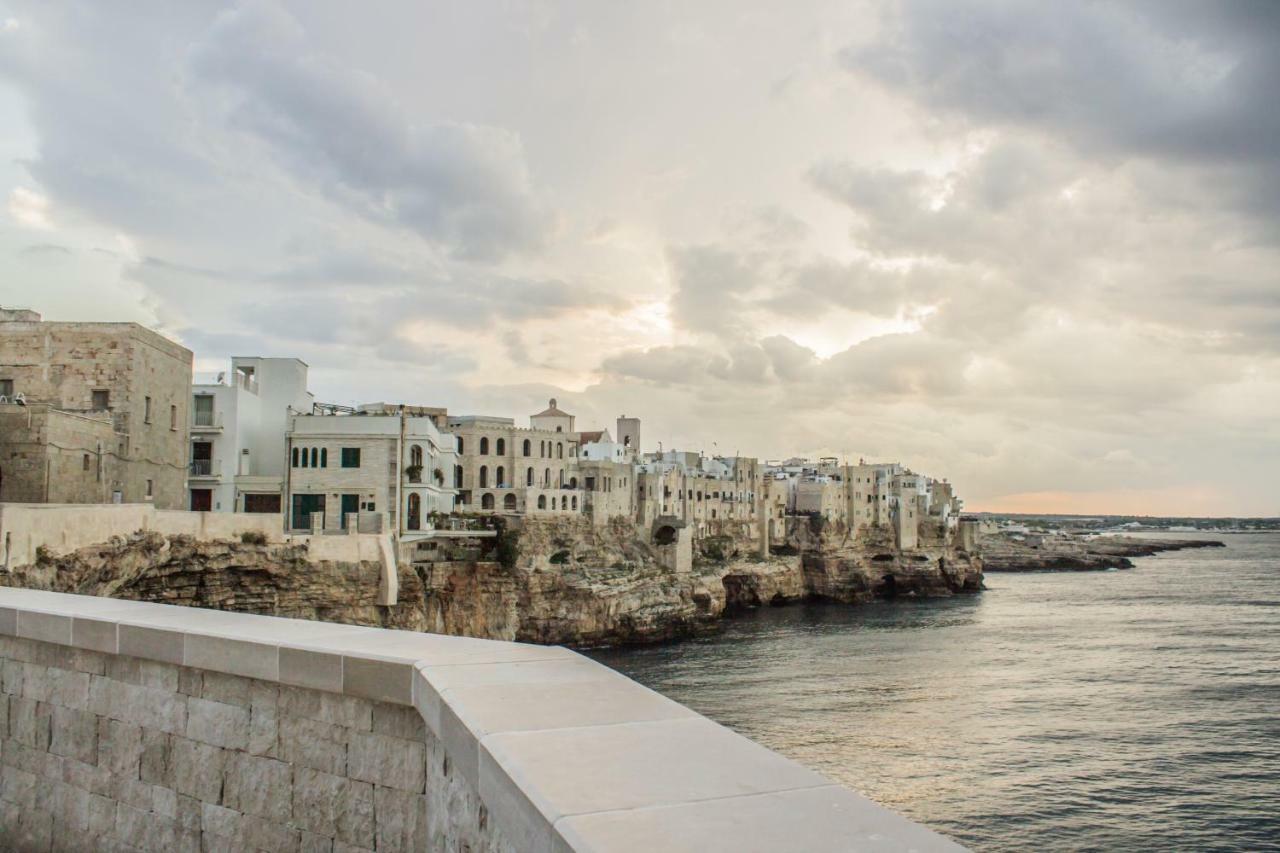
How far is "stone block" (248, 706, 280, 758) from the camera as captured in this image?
17.8 ft

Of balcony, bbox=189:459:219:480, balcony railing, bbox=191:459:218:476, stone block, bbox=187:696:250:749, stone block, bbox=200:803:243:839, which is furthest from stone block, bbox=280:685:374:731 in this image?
balcony railing, bbox=191:459:218:476

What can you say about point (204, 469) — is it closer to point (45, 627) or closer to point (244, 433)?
point (244, 433)

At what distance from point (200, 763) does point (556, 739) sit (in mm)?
3347

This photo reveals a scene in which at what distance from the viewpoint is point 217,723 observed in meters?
5.73

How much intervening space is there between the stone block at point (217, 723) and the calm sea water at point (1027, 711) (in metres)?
18.2

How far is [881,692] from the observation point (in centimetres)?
3772

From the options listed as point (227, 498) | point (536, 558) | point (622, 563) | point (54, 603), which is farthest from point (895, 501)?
point (54, 603)

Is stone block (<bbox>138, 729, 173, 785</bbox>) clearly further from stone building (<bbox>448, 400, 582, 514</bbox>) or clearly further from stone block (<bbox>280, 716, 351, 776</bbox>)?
stone building (<bbox>448, 400, 582, 514</bbox>)

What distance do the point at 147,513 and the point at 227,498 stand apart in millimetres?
13643

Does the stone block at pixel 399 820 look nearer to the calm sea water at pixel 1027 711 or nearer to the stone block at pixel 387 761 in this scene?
the stone block at pixel 387 761

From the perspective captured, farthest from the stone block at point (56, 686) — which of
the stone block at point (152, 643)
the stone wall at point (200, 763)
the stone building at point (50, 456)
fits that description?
the stone building at point (50, 456)

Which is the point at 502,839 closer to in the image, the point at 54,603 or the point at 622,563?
the point at 54,603

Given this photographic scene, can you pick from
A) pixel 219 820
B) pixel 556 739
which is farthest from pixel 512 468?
pixel 556 739

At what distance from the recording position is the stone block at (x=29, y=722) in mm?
6707
